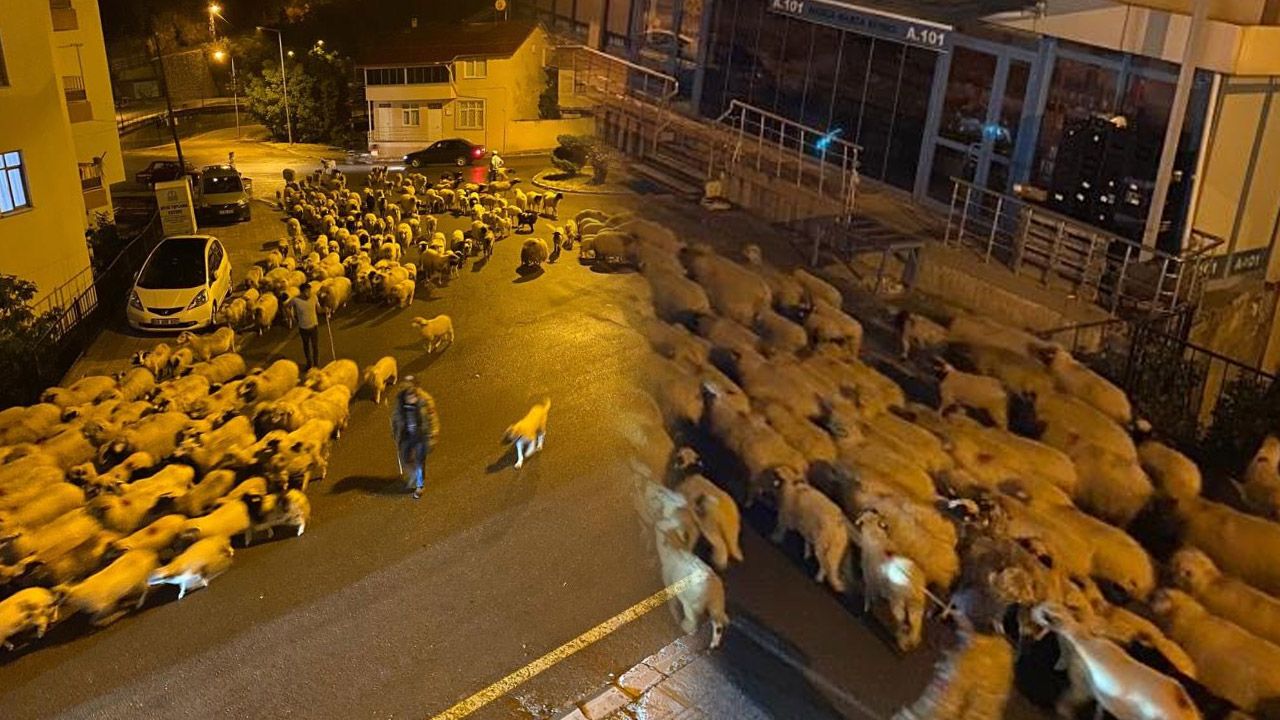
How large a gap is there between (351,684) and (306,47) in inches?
1500

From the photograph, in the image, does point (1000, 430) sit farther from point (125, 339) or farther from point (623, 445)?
point (125, 339)

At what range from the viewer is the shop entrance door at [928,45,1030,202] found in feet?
58.7

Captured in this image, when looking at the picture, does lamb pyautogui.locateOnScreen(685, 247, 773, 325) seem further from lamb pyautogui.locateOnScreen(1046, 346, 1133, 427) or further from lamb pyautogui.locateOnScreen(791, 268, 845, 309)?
lamb pyautogui.locateOnScreen(1046, 346, 1133, 427)

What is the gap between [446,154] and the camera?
1144 inches

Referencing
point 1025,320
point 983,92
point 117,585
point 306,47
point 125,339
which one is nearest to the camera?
point 117,585

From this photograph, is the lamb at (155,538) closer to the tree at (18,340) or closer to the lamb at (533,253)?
the tree at (18,340)

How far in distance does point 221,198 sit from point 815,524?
18583 millimetres

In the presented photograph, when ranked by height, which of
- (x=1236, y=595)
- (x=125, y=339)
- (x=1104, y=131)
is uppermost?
(x=1104, y=131)

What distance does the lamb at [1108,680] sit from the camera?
24.5 ft

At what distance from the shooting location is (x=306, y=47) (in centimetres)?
4153

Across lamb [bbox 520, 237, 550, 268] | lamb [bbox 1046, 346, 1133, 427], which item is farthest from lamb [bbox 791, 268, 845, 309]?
lamb [bbox 520, 237, 550, 268]

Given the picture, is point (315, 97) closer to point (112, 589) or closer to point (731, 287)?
point (731, 287)

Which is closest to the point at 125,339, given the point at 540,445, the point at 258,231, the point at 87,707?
the point at 258,231

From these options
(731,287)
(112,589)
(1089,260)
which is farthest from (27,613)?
(1089,260)
